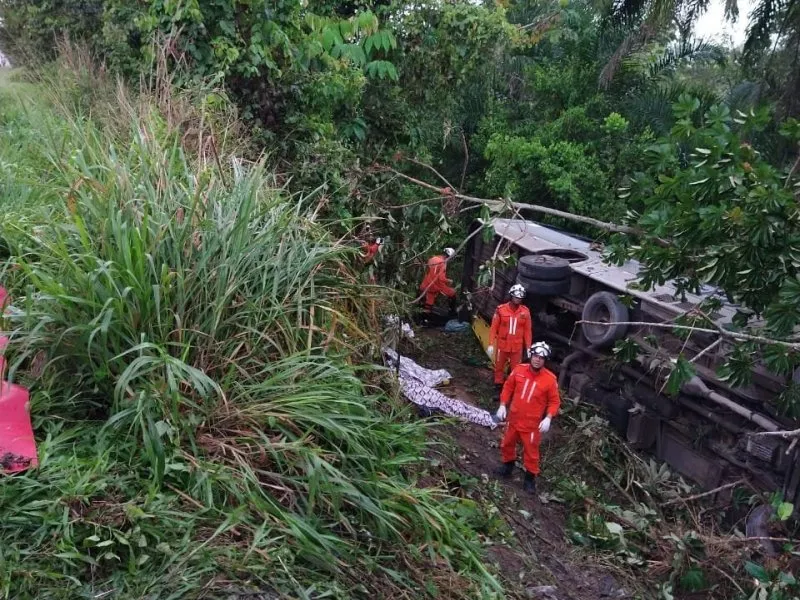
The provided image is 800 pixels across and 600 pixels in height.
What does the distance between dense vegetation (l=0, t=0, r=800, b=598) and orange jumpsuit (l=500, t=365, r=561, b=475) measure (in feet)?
4.51

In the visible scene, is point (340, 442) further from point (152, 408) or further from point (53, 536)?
point (53, 536)

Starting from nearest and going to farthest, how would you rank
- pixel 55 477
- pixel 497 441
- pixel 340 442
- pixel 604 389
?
1. pixel 55 477
2. pixel 340 442
3. pixel 497 441
4. pixel 604 389

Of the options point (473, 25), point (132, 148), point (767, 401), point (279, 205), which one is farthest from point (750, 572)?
point (473, 25)

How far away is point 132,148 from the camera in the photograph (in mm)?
4738

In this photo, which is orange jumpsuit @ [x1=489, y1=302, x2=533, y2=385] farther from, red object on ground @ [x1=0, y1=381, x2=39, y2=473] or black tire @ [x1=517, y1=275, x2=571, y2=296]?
red object on ground @ [x1=0, y1=381, x2=39, y2=473]

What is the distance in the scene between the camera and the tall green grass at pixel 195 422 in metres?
3.03

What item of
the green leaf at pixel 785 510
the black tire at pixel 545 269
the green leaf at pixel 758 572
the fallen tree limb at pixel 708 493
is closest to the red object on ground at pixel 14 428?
the green leaf at pixel 758 572

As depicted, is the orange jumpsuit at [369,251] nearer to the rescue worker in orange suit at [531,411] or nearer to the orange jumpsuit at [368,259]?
the orange jumpsuit at [368,259]

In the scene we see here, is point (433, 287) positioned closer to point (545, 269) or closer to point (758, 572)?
point (545, 269)

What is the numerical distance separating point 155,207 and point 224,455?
1.41m

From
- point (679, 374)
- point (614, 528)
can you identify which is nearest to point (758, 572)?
point (614, 528)

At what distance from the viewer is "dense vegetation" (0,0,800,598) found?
3164 millimetres

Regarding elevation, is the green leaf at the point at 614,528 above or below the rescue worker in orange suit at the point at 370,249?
below

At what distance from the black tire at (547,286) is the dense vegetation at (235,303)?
1.56 meters
